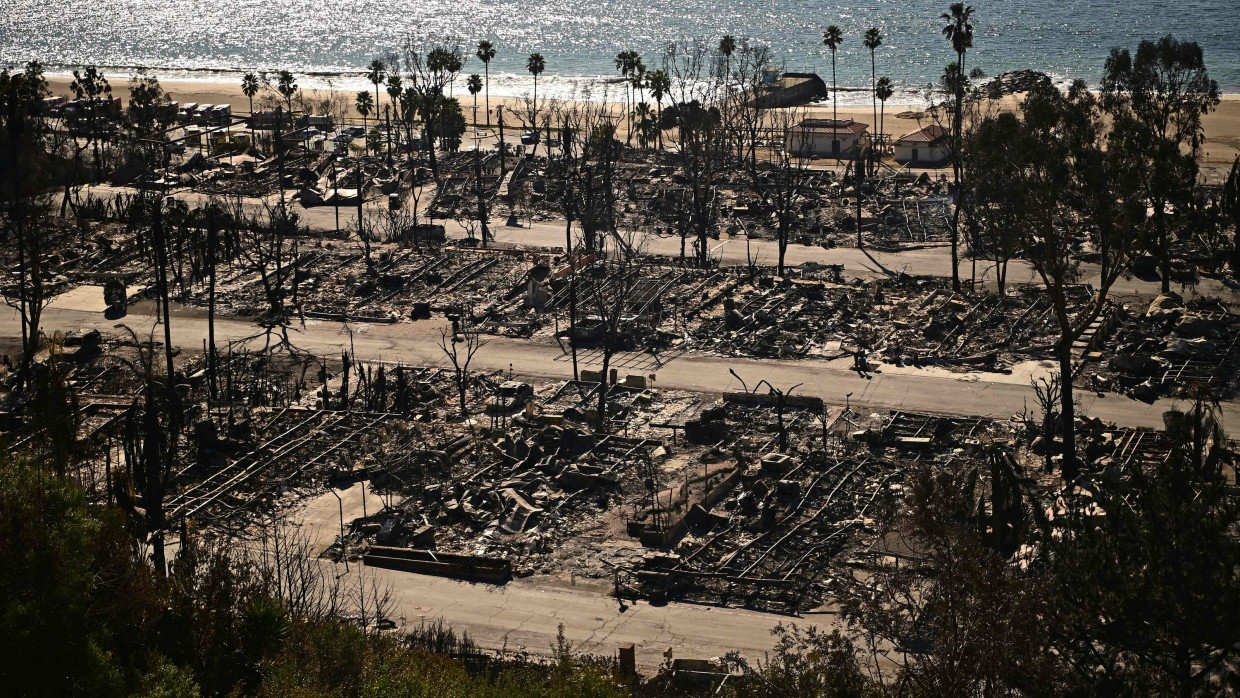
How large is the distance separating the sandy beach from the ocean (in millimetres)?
8461

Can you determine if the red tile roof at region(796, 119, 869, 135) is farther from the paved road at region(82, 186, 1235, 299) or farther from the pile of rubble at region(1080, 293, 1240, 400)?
the pile of rubble at region(1080, 293, 1240, 400)

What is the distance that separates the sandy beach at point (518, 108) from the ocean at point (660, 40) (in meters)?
8.46

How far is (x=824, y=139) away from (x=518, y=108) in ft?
107

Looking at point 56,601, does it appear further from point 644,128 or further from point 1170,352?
point 644,128

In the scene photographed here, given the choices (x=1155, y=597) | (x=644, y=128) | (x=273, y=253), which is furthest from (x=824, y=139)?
(x=1155, y=597)

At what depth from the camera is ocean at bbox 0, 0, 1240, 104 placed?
459ft

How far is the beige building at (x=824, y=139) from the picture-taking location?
88.2m

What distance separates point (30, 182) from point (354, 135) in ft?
107

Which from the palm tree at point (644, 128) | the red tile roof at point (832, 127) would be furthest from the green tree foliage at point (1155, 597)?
the palm tree at point (644, 128)

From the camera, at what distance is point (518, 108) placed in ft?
371

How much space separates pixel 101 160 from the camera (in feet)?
277

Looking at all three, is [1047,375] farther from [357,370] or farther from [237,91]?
[237,91]

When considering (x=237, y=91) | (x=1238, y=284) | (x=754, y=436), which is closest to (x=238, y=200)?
(x=754, y=436)

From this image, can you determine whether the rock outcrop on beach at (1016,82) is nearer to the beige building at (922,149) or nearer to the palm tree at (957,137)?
the beige building at (922,149)
